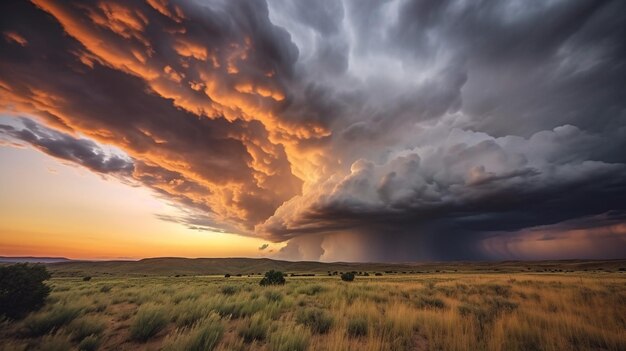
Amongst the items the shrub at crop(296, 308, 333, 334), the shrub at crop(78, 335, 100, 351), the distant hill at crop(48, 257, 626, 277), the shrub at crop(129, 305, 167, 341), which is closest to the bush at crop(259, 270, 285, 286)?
the shrub at crop(296, 308, 333, 334)

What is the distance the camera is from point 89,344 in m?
5.69

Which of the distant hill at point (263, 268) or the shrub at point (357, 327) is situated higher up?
the shrub at point (357, 327)

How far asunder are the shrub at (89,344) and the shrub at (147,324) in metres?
0.71

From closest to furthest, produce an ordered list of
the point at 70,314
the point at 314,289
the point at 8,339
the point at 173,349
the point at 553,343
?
the point at 173,349 < the point at 553,343 < the point at 8,339 < the point at 70,314 < the point at 314,289

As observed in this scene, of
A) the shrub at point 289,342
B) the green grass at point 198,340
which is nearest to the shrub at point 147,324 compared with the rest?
the green grass at point 198,340

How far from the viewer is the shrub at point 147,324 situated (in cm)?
642

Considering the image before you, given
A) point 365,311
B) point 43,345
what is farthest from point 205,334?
point 365,311

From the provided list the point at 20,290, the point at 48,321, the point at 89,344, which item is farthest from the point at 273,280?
the point at 89,344

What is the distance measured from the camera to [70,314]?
741 cm

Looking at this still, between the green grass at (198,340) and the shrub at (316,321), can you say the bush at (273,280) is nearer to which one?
the shrub at (316,321)

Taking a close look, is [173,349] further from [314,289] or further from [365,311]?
[314,289]

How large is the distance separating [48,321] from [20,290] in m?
2.80

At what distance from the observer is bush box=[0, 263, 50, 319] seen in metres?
7.87

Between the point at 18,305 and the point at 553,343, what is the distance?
14007mm
